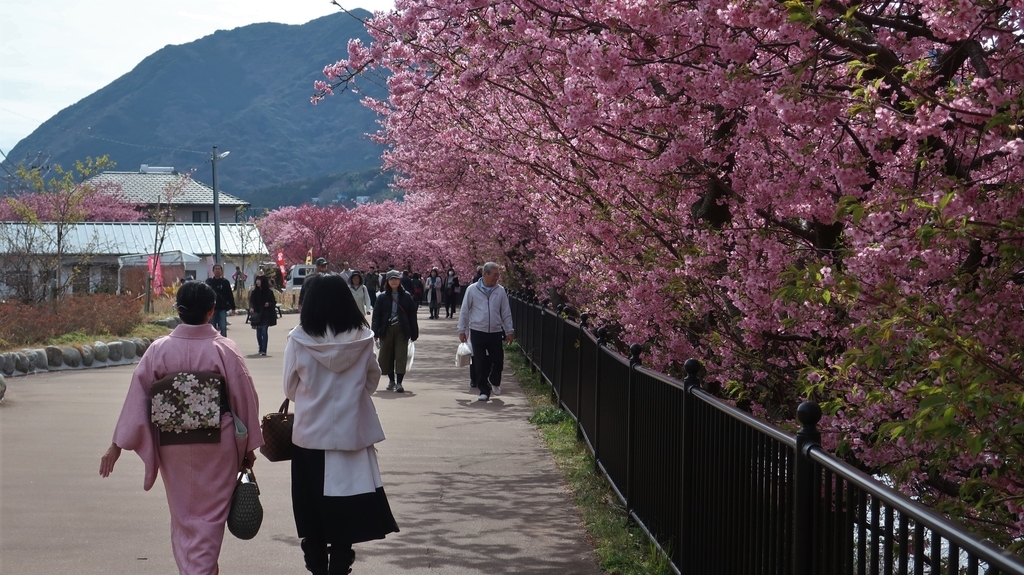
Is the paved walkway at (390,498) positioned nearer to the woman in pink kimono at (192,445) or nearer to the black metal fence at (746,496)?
the black metal fence at (746,496)

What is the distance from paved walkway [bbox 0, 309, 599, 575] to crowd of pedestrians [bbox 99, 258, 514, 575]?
0.85 meters

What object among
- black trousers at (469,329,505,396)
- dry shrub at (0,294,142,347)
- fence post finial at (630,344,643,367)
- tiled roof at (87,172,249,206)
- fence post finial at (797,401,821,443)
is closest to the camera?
fence post finial at (797,401,821,443)

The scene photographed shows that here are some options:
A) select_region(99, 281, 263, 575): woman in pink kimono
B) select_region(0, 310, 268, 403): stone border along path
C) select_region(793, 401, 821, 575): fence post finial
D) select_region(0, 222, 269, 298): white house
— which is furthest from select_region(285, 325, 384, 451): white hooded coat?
select_region(0, 222, 269, 298): white house

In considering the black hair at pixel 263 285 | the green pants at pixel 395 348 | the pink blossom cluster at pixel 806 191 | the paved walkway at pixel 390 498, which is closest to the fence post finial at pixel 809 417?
the pink blossom cluster at pixel 806 191

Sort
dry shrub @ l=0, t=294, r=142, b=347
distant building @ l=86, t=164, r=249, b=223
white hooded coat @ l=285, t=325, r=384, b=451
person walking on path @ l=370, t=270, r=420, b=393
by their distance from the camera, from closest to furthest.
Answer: white hooded coat @ l=285, t=325, r=384, b=451 < person walking on path @ l=370, t=270, r=420, b=393 < dry shrub @ l=0, t=294, r=142, b=347 < distant building @ l=86, t=164, r=249, b=223

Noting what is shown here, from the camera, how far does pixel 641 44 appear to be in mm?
6008

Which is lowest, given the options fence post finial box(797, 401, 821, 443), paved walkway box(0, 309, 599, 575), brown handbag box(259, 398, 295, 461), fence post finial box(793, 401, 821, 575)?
paved walkway box(0, 309, 599, 575)

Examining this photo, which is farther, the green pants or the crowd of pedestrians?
the green pants

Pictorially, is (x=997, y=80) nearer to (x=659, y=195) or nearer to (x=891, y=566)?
(x=891, y=566)

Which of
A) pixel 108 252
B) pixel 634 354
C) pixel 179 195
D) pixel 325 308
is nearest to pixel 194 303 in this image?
pixel 325 308

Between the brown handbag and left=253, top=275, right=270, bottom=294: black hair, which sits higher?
left=253, top=275, right=270, bottom=294: black hair

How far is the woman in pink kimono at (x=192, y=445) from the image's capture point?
5.34 metres

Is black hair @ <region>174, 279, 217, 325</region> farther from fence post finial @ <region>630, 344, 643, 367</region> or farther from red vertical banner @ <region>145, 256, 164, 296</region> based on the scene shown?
red vertical banner @ <region>145, 256, 164, 296</region>

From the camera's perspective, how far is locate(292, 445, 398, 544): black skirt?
18.2 feet
